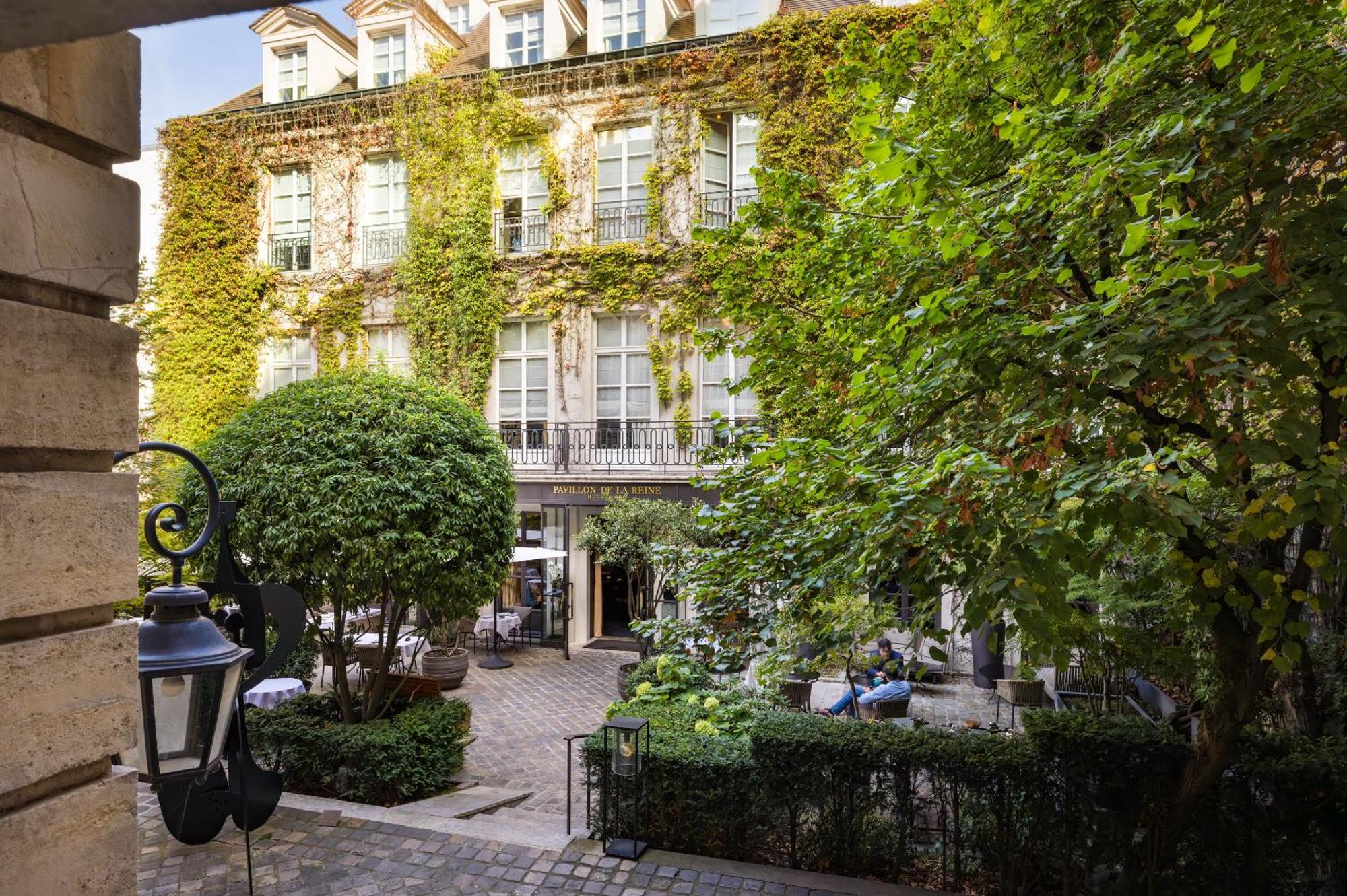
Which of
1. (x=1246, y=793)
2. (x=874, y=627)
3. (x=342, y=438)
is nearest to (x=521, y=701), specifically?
(x=342, y=438)

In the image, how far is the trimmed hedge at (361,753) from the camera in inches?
335

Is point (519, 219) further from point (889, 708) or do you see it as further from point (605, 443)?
point (889, 708)

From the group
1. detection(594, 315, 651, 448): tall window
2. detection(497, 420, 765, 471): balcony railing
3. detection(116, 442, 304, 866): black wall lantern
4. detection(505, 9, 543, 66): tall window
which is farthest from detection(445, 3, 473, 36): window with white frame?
detection(116, 442, 304, 866): black wall lantern

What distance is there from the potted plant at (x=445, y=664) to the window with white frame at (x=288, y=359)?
989 cm

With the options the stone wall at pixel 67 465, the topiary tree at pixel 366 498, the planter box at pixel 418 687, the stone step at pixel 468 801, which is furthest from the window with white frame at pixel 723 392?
the stone wall at pixel 67 465

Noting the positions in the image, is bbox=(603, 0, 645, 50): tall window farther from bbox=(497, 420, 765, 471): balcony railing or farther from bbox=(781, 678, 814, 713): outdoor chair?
bbox=(781, 678, 814, 713): outdoor chair

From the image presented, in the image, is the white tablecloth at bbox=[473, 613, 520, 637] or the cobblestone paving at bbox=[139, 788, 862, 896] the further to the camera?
the white tablecloth at bbox=[473, 613, 520, 637]

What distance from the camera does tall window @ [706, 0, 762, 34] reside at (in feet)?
59.0

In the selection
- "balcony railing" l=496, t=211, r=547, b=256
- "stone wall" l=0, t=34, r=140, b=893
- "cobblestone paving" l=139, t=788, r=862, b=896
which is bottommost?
"cobblestone paving" l=139, t=788, r=862, b=896

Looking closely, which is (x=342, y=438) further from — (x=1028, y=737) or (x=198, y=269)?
(x=198, y=269)

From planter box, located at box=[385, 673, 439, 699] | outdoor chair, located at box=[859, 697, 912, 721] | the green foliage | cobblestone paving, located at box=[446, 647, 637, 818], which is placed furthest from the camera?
the green foliage

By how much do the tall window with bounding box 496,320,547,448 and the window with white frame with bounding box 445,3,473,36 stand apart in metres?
10.1

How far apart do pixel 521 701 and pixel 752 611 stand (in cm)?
828

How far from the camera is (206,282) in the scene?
20250 mm
